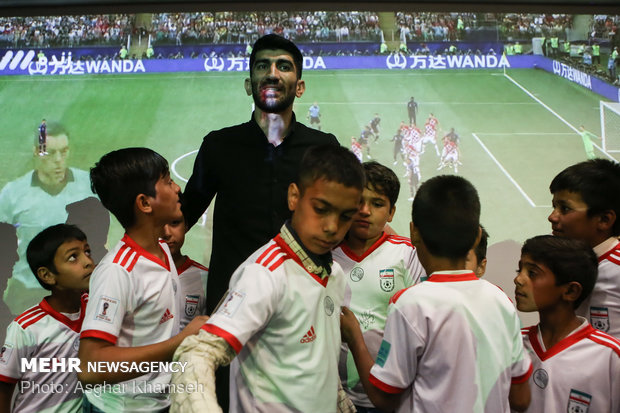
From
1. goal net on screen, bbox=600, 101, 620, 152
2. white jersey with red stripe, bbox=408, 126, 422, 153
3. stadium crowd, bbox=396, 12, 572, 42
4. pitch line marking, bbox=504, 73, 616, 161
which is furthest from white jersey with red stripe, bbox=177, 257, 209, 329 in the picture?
goal net on screen, bbox=600, 101, 620, 152

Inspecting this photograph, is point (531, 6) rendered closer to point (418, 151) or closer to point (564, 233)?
point (418, 151)

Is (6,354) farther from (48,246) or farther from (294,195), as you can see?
(294,195)

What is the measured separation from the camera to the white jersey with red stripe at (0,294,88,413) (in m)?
2.35

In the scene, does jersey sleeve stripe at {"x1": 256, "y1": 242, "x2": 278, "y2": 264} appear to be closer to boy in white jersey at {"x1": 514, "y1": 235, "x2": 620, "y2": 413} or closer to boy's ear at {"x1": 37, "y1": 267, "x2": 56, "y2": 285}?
boy in white jersey at {"x1": 514, "y1": 235, "x2": 620, "y2": 413}

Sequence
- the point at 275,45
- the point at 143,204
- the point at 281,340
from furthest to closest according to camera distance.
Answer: the point at 275,45, the point at 143,204, the point at 281,340

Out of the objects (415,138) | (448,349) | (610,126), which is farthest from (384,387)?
(610,126)

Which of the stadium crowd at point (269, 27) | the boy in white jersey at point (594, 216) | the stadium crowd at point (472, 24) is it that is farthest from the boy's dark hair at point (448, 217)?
the stadium crowd at point (472, 24)

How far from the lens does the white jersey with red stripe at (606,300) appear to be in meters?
2.24

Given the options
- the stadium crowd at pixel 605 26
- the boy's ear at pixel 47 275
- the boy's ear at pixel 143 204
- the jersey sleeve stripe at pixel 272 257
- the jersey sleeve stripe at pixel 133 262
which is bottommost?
the boy's ear at pixel 47 275

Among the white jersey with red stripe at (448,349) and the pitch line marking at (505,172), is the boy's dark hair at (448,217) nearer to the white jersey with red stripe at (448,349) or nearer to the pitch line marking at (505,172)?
the white jersey with red stripe at (448,349)

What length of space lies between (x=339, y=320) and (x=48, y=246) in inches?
54.1

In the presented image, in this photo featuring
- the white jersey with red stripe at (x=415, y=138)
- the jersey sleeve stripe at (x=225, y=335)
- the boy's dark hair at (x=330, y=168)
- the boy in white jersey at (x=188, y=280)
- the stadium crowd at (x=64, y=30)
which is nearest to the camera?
the jersey sleeve stripe at (x=225, y=335)

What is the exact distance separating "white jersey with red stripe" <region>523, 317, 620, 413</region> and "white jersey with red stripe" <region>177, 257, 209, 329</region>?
1419 mm

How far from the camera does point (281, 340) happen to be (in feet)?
5.08
